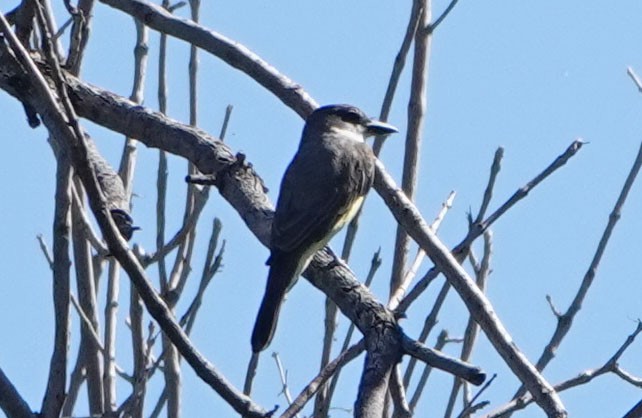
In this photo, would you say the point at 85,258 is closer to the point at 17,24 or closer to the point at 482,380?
the point at 17,24

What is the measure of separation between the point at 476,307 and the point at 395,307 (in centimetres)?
31

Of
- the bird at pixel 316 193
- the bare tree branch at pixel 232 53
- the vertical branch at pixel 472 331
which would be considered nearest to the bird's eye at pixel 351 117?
the bird at pixel 316 193

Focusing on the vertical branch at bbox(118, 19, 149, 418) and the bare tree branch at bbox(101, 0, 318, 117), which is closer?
the vertical branch at bbox(118, 19, 149, 418)

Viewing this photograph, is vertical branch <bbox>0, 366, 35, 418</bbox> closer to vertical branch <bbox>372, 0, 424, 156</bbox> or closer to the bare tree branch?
the bare tree branch

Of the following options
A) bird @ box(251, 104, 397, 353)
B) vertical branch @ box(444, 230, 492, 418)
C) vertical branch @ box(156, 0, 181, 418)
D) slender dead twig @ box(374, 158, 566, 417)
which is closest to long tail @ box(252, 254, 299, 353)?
bird @ box(251, 104, 397, 353)

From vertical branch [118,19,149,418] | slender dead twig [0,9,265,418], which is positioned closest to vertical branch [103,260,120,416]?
vertical branch [118,19,149,418]

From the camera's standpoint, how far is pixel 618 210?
443 centimetres

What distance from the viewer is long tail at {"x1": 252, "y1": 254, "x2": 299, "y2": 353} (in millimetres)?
4184

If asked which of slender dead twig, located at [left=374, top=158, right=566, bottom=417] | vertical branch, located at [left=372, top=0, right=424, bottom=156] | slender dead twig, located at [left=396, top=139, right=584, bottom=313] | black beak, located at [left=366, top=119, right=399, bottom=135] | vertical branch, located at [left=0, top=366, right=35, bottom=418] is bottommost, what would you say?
vertical branch, located at [left=0, top=366, right=35, bottom=418]

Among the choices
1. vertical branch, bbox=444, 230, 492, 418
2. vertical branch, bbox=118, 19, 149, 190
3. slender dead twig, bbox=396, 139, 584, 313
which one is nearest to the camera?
slender dead twig, bbox=396, 139, 584, 313

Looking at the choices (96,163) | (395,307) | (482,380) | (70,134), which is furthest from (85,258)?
(482,380)

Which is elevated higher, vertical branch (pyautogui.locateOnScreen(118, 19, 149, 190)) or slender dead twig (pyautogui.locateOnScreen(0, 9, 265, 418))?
vertical branch (pyautogui.locateOnScreen(118, 19, 149, 190))

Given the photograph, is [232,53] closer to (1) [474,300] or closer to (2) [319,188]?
(1) [474,300]

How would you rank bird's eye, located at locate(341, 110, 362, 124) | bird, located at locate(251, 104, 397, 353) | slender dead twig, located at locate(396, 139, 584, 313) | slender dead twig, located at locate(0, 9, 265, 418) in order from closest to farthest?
slender dead twig, located at locate(0, 9, 265, 418) → slender dead twig, located at locate(396, 139, 584, 313) → bird, located at locate(251, 104, 397, 353) → bird's eye, located at locate(341, 110, 362, 124)
